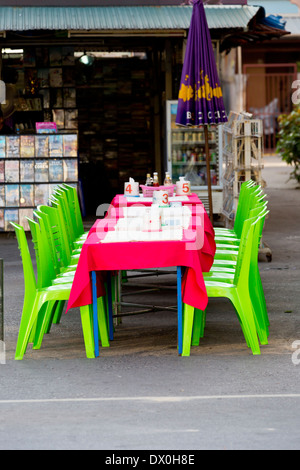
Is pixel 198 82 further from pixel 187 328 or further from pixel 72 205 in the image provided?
pixel 187 328

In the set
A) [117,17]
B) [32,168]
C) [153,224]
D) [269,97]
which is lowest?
[153,224]

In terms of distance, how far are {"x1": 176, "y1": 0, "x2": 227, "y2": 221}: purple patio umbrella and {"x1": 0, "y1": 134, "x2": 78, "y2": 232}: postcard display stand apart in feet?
7.30

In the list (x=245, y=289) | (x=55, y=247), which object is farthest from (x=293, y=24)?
(x=245, y=289)

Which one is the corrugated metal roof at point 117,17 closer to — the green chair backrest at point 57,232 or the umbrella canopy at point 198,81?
the umbrella canopy at point 198,81

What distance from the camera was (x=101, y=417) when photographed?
531 cm

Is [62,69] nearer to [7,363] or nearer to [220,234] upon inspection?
[220,234]

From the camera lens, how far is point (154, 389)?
232 inches

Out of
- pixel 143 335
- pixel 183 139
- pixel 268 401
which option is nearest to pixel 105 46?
pixel 183 139

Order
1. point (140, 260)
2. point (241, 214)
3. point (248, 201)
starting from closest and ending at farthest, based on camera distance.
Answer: point (140, 260) → point (248, 201) → point (241, 214)

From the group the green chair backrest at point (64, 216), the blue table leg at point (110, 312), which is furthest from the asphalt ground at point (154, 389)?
the green chair backrest at point (64, 216)

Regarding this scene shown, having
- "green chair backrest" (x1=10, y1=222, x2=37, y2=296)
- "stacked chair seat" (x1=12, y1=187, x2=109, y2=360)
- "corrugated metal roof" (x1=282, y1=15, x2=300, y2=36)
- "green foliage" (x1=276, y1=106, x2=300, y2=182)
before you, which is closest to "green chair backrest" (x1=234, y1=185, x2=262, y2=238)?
"stacked chair seat" (x1=12, y1=187, x2=109, y2=360)

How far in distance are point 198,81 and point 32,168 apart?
301cm

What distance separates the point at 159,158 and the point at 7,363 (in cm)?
1028

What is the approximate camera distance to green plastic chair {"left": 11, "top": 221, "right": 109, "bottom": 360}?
264 inches
